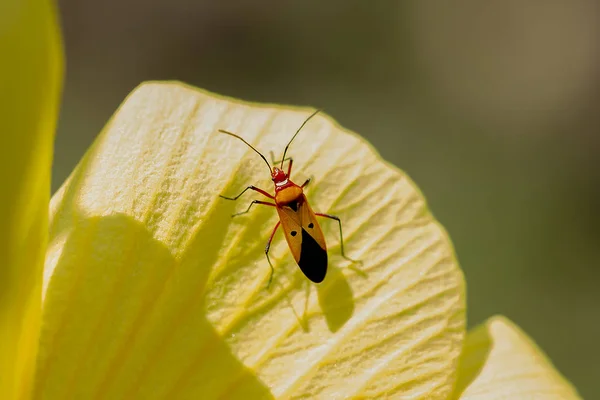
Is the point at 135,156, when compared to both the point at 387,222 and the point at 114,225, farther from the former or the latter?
the point at 387,222

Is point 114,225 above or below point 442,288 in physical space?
above

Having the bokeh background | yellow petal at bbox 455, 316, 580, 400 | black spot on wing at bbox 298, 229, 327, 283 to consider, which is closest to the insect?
black spot on wing at bbox 298, 229, 327, 283

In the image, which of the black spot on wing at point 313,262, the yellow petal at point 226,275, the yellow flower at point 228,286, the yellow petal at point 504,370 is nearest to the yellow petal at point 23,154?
the yellow flower at point 228,286

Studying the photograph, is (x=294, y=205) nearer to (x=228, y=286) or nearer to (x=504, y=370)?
(x=228, y=286)

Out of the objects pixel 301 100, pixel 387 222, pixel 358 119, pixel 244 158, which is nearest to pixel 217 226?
pixel 244 158

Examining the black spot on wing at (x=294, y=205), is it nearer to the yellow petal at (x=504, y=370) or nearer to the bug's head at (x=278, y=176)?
the bug's head at (x=278, y=176)

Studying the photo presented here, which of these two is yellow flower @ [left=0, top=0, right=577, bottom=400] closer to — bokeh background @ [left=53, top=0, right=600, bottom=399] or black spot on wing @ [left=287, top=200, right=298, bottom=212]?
black spot on wing @ [left=287, top=200, right=298, bottom=212]
